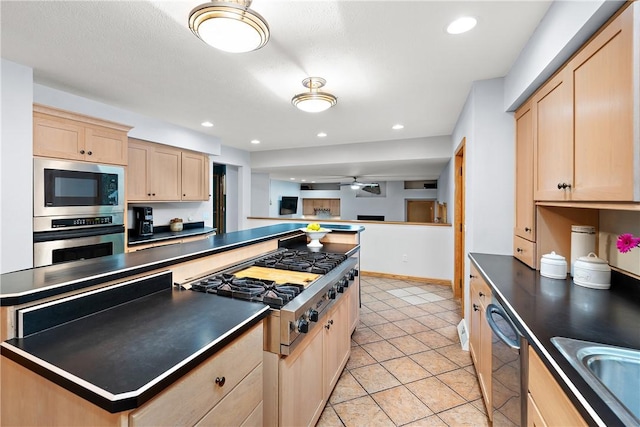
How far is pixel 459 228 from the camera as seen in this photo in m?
3.87

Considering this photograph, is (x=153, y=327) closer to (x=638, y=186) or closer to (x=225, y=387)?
(x=225, y=387)

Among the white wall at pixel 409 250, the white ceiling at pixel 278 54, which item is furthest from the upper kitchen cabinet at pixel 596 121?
the white wall at pixel 409 250

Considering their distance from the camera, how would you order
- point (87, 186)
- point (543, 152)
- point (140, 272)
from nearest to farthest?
point (140, 272) < point (543, 152) < point (87, 186)

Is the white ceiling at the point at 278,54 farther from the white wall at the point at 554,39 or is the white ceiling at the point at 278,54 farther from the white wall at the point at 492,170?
the white wall at the point at 492,170

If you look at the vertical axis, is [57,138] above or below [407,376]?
above

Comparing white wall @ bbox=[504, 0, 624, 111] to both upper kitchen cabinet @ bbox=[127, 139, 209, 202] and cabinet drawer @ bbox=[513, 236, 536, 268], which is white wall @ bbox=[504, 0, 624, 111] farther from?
upper kitchen cabinet @ bbox=[127, 139, 209, 202]

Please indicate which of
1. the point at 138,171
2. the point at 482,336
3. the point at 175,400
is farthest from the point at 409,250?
the point at 175,400

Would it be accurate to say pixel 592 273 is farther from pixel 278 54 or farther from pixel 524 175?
pixel 278 54

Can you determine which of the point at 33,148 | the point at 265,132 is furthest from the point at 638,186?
the point at 265,132

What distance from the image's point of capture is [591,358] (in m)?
0.92

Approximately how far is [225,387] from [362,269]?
14.9ft

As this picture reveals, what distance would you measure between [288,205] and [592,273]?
371 inches

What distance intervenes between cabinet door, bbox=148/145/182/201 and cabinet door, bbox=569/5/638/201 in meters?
4.14

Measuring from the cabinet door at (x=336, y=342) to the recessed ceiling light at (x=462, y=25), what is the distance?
1926mm
